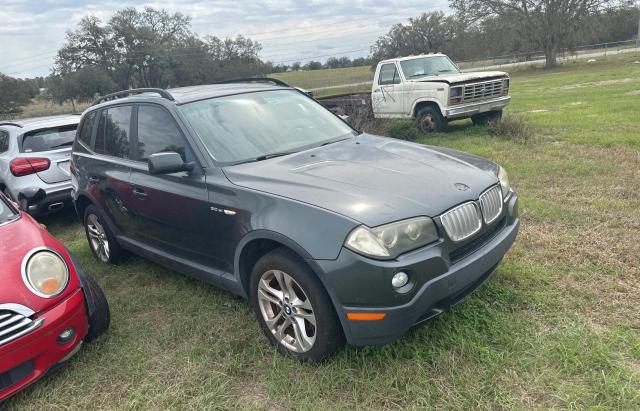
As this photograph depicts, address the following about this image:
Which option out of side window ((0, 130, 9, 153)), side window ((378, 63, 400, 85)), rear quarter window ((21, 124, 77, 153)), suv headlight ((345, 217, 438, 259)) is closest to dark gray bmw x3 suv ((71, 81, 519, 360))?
suv headlight ((345, 217, 438, 259))

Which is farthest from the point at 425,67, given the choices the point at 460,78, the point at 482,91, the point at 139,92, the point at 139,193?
the point at 139,193

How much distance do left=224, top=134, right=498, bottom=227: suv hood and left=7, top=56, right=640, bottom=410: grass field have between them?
913 millimetres

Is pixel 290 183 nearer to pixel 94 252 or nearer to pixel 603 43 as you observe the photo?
pixel 94 252

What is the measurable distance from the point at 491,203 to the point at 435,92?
7434 millimetres

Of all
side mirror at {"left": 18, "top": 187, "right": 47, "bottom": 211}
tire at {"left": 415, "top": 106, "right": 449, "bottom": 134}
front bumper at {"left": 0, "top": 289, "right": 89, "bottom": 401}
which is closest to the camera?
front bumper at {"left": 0, "top": 289, "right": 89, "bottom": 401}

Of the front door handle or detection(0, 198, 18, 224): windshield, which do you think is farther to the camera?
the front door handle

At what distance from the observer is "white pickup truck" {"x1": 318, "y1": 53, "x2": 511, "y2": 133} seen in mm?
10000

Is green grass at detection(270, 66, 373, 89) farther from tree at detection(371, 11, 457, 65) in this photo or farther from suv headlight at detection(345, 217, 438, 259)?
suv headlight at detection(345, 217, 438, 259)

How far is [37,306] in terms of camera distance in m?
2.98

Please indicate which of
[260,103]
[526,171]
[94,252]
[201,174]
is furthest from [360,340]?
[526,171]

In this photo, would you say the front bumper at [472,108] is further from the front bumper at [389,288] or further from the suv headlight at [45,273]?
the suv headlight at [45,273]

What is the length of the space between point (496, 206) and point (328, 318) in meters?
1.34

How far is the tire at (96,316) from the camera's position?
11.5 feet

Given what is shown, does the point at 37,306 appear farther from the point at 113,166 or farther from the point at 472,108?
the point at 472,108
